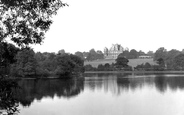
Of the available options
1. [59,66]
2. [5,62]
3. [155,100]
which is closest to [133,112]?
[155,100]

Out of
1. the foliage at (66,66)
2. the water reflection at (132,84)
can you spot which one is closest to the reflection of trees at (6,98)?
the water reflection at (132,84)

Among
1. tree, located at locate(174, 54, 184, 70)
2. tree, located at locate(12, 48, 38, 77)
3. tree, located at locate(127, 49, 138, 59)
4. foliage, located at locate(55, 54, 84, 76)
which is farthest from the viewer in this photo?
tree, located at locate(127, 49, 138, 59)

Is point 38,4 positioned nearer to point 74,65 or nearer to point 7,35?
point 7,35

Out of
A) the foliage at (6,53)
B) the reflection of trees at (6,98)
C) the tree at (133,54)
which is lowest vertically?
the reflection of trees at (6,98)

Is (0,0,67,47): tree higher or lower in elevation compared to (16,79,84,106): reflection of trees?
higher

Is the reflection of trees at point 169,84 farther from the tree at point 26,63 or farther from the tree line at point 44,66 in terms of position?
the tree at point 26,63

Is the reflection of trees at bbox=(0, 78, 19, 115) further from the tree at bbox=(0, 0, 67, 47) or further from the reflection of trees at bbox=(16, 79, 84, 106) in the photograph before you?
the reflection of trees at bbox=(16, 79, 84, 106)

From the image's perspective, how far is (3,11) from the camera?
888 centimetres

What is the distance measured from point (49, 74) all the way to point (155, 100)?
37.8 meters

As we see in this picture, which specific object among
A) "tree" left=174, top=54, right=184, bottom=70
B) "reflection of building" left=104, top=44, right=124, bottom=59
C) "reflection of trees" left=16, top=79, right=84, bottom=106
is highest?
"reflection of building" left=104, top=44, right=124, bottom=59

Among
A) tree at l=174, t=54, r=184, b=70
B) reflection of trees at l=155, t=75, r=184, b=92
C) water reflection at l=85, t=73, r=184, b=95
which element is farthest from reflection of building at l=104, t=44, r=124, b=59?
reflection of trees at l=155, t=75, r=184, b=92

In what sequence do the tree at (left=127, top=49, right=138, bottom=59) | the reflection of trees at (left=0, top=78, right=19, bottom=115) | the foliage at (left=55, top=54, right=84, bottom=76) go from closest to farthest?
the reflection of trees at (left=0, top=78, right=19, bottom=115) < the foliage at (left=55, top=54, right=84, bottom=76) < the tree at (left=127, top=49, right=138, bottom=59)

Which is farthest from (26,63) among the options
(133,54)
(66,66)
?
(133,54)

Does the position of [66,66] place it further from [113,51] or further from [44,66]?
[113,51]
